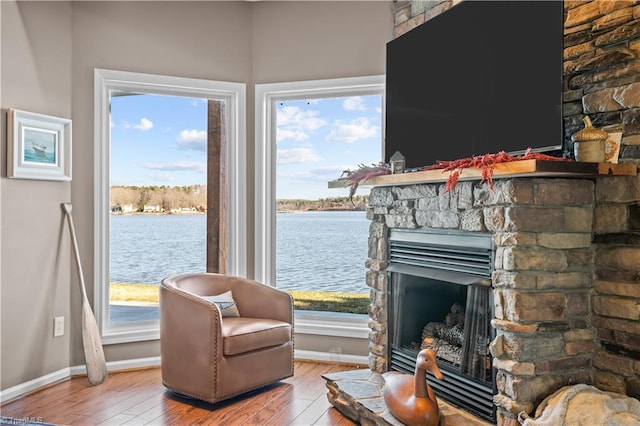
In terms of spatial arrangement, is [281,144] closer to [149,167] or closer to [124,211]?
[149,167]

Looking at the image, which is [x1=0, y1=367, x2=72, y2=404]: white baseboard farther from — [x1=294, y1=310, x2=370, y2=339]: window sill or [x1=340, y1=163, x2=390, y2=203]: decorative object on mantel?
[x1=340, y1=163, x2=390, y2=203]: decorative object on mantel

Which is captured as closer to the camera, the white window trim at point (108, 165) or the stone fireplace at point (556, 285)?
the stone fireplace at point (556, 285)

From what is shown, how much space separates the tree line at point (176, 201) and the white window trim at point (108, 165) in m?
0.17

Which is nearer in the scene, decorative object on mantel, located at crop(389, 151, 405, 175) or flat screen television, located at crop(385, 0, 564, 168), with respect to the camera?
flat screen television, located at crop(385, 0, 564, 168)

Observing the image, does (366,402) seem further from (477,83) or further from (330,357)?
Result: (477,83)

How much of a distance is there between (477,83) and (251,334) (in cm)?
192

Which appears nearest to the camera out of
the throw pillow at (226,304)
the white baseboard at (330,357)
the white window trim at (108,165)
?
the throw pillow at (226,304)

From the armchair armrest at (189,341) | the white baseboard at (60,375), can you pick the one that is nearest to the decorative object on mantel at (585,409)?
the armchair armrest at (189,341)

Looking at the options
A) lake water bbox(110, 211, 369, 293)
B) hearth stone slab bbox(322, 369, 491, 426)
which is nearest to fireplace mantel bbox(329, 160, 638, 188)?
hearth stone slab bbox(322, 369, 491, 426)

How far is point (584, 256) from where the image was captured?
248 cm

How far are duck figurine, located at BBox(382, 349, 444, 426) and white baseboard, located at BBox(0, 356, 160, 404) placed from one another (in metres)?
2.05

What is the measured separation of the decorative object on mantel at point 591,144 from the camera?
7.68ft

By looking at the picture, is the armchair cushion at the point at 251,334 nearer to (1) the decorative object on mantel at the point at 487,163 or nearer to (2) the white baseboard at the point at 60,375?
(2) the white baseboard at the point at 60,375

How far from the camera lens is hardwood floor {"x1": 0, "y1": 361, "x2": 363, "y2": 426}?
2984 mm
